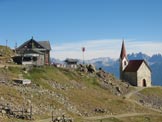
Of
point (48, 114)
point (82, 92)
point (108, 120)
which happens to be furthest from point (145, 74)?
point (48, 114)

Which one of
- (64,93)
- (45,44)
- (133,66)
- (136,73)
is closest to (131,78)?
(136,73)

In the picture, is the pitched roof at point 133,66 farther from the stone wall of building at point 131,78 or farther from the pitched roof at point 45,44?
the pitched roof at point 45,44

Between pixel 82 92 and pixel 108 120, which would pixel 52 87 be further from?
pixel 108 120

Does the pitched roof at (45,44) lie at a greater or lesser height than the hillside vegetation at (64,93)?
greater

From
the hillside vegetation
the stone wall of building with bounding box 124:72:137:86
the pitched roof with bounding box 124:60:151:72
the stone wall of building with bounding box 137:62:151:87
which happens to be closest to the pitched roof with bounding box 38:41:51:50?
the hillside vegetation

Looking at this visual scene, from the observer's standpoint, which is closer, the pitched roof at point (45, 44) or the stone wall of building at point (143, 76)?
the pitched roof at point (45, 44)

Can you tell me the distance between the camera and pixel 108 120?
242 feet

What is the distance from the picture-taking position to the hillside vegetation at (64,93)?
70.5 metres

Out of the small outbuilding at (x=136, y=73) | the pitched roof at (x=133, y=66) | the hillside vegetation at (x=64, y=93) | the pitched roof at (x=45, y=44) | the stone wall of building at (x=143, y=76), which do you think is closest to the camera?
the hillside vegetation at (x=64, y=93)

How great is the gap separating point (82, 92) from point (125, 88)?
28985 millimetres

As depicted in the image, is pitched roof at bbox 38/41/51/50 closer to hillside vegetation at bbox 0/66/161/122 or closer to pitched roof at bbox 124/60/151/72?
hillside vegetation at bbox 0/66/161/122

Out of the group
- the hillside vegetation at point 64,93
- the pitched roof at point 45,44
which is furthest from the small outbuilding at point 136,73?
the pitched roof at point 45,44

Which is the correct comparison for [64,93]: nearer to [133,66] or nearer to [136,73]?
[136,73]

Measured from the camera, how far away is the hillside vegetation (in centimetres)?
7050
